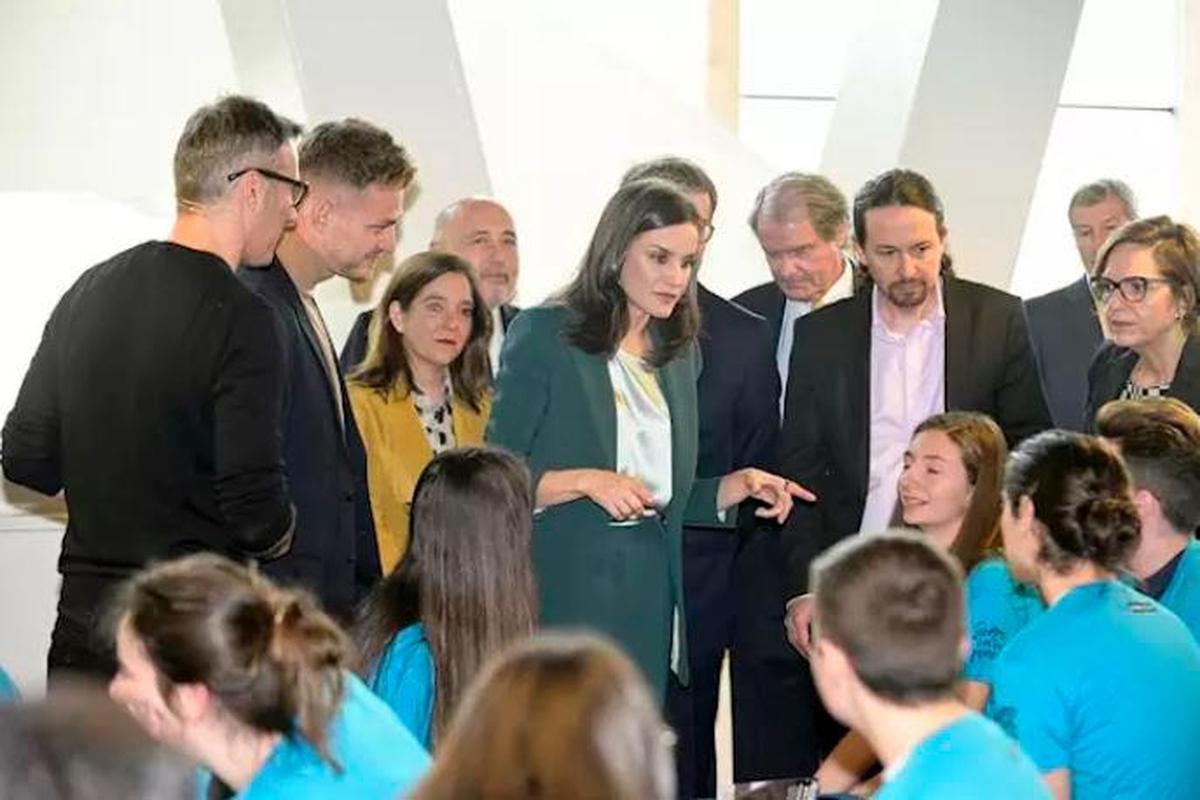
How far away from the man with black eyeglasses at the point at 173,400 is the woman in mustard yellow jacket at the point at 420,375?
1.27 m

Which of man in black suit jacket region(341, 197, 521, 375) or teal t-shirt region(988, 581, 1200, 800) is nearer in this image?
teal t-shirt region(988, 581, 1200, 800)

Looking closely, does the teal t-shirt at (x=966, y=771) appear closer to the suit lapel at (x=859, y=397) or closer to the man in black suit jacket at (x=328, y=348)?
the man in black suit jacket at (x=328, y=348)

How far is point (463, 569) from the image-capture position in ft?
12.7

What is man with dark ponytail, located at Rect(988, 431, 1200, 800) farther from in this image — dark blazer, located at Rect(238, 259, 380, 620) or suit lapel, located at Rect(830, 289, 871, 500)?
suit lapel, located at Rect(830, 289, 871, 500)

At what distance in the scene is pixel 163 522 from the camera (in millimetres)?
3936

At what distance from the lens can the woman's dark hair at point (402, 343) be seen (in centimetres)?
545

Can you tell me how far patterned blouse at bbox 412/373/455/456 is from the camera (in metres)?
5.43

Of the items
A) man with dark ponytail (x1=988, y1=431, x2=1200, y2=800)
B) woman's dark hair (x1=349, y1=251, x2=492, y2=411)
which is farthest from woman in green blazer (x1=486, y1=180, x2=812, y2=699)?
man with dark ponytail (x1=988, y1=431, x2=1200, y2=800)

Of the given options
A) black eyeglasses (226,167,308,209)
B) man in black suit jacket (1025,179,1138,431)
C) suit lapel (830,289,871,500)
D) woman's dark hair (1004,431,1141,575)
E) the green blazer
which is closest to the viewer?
woman's dark hair (1004,431,1141,575)

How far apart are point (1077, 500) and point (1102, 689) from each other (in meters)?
0.35

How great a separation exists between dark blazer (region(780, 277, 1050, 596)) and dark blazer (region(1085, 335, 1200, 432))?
0.21 metres


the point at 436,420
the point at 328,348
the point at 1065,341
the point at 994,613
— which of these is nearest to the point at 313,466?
the point at 328,348

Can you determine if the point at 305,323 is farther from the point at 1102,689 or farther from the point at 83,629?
the point at 1102,689

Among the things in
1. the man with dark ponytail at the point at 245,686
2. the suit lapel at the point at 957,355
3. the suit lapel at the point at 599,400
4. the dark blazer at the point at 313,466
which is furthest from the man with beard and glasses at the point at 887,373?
the man with dark ponytail at the point at 245,686
